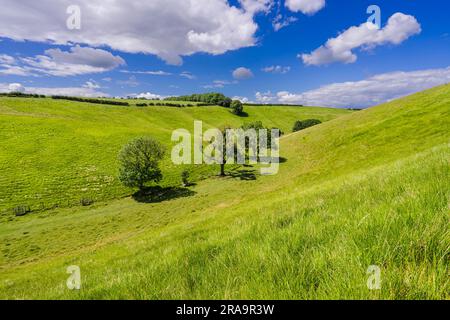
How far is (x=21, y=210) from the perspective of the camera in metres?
43.6

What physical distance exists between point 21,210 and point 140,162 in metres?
22.6

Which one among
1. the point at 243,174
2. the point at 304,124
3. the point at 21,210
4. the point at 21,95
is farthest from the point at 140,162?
the point at 304,124

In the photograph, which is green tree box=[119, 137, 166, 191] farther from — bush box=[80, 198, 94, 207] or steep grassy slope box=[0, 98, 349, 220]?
bush box=[80, 198, 94, 207]

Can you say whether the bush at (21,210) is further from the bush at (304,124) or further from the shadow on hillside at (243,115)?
the shadow on hillside at (243,115)

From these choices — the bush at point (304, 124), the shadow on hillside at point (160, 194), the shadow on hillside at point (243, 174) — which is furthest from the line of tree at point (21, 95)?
the bush at point (304, 124)

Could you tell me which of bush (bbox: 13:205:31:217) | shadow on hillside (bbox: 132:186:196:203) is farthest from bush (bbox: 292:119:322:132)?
bush (bbox: 13:205:31:217)

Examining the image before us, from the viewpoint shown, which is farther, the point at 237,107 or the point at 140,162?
the point at 237,107

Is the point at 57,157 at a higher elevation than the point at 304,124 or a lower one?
lower

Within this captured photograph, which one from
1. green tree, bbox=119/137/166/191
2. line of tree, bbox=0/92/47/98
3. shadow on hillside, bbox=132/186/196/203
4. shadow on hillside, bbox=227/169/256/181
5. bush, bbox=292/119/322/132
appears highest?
line of tree, bbox=0/92/47/98

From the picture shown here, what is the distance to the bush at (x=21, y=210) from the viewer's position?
4306cm

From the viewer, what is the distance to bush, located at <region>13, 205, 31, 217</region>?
4306 centimetres

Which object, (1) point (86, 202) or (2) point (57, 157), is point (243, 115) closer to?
(2) point (57, 157)

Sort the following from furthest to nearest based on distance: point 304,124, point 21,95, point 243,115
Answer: point 243,115 < point 304,124 < point 21,95

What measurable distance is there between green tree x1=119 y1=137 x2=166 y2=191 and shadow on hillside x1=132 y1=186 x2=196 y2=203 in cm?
186
